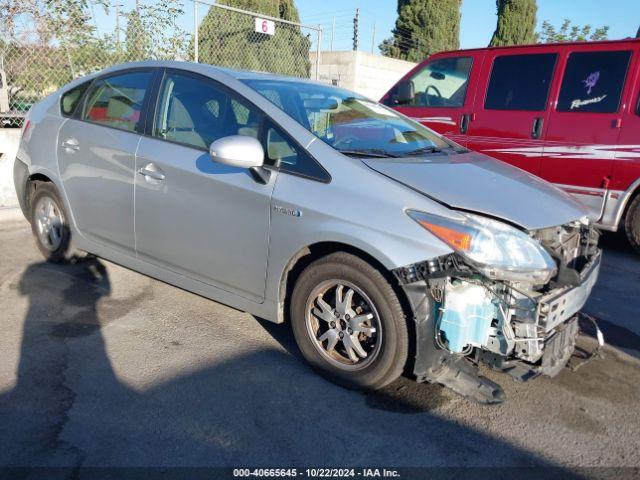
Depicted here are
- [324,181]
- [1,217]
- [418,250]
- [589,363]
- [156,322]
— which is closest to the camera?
[418,250]

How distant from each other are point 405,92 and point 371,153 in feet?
12.4

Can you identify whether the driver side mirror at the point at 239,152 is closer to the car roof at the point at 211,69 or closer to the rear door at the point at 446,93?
the car roof at the point at 211,69

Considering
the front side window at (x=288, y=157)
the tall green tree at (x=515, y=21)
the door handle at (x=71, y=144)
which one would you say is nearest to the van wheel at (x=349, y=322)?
the front side window at (x=288, y=157)

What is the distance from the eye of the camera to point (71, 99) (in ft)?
14.7

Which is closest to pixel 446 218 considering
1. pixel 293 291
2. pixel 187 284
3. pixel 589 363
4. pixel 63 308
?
pixel 293 291

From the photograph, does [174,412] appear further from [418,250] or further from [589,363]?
[589,363]

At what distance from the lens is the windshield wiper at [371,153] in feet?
10.3

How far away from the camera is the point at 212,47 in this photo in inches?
391

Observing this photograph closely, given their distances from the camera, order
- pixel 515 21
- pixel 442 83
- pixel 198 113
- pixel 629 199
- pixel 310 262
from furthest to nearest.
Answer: pixel 515 21 → pixel 442 83 → pixel 629 199 → pixel 198 113 → pixel 310 262

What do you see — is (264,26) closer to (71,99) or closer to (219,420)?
(71,99)

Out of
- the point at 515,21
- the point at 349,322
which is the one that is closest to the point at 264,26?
the point at 349,322

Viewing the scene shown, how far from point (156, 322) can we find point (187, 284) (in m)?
0.40

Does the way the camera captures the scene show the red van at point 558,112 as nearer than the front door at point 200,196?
No

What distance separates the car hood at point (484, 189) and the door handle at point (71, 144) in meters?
2.38
